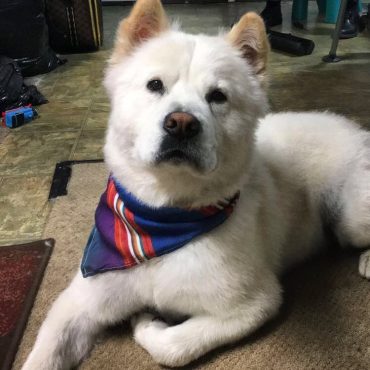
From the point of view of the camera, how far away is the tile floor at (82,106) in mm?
2561

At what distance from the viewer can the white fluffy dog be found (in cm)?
143

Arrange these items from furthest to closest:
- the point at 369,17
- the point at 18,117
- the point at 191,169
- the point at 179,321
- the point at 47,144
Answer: the point at 369,17
the point at 18,117
the point at 47,144
the point at 179,321
the point at 191,169

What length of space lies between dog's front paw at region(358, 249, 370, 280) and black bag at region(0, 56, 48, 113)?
110 inches

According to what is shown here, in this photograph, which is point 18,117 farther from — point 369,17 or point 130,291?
point 369,17

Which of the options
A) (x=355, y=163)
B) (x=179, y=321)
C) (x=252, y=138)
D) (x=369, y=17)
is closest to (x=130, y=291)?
(x=179, y=321)

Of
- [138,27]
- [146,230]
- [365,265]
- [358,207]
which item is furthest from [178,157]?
[365,265]

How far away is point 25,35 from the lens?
165 inches

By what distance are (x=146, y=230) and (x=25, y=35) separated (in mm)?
3256

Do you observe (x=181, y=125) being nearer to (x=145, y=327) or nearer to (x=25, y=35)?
(x=145, y=327)

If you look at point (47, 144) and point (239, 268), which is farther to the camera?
point (47, 144)

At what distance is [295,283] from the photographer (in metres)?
1.97

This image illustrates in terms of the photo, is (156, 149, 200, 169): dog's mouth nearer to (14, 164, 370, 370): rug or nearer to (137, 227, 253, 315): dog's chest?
(137, 227, 253, 315): dog's chest

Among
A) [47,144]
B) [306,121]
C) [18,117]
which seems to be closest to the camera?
[306,121]

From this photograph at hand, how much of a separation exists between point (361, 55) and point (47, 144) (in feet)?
11.0
